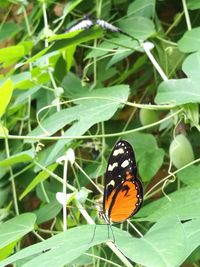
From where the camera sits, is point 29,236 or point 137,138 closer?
point 137,138

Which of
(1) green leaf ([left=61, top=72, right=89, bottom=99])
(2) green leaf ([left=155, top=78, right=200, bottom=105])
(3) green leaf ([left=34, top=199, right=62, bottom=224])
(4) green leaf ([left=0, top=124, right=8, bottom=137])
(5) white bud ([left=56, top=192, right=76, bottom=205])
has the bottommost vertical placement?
(3) green leaf ([left=34, top=199, right=62, bottom=224])

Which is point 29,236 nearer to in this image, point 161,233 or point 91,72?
point 91,72

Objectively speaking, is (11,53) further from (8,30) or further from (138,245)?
(138,245)

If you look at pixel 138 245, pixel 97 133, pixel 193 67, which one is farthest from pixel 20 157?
pixel 138 245

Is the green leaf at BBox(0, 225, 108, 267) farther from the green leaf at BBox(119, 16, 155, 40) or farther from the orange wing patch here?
the green leaf at BBox(119, 16, 155, 40)

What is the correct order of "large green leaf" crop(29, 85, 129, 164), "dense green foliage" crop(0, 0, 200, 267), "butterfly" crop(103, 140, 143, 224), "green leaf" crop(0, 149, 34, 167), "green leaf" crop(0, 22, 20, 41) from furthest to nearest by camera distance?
"green leaf" crop(0, 22, 20, 41) → "green leaf" crop(0, 149, 34, 167) → "large green leaf" crop(29, 85, 129, 164) → "butterfly" crop(103, 140, 143, 224) → "dense green foliage" crop(0, 0, 200, 267)

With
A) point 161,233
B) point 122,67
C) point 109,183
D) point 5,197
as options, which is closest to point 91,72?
point 122,67

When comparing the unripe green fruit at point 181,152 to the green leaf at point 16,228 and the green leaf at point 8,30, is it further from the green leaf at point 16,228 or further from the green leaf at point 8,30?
the green leaf at point 8,30

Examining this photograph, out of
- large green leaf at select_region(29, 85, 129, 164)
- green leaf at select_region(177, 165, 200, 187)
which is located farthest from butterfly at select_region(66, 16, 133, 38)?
green leaf at select_region(177, 165, 200, 187)
